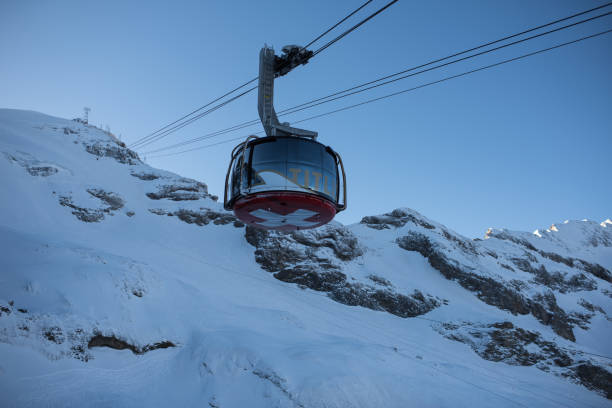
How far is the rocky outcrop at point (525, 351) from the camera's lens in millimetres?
33312

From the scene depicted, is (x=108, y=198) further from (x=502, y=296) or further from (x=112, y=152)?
(x=502, y=296)

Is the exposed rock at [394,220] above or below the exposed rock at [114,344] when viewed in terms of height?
above

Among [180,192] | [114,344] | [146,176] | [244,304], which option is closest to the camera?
[114,344]

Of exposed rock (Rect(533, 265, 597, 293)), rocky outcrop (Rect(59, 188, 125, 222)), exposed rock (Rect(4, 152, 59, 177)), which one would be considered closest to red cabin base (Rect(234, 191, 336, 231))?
rocky outcrop (Rect(59, 188, 125, 222))

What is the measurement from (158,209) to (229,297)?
2771 cm

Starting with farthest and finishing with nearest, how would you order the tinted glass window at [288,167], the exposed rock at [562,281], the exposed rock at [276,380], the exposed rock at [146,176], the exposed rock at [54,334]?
the exposed rock at [562,281] → the exposed rock at [146,176] → the exposed rock at [276,380] → the exposed rock at [54,334] → the tinted glass window at [288,167]

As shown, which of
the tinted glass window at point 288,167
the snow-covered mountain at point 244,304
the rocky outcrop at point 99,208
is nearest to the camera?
the tinted glass window at point 288,167

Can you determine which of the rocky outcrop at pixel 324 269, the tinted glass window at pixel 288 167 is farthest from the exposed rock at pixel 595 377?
the tinted glass window at pixel 288 167

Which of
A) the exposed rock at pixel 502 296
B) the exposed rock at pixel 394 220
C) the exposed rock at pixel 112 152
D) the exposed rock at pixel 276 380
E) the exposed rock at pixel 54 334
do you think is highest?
the exposed rock at pixel 112 152

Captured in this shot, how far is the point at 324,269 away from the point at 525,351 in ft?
74.3

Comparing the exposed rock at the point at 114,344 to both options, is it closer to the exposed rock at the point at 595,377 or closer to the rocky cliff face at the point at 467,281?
the rocky cliff face at the point at 467,281

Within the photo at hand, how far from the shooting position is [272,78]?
28.4ft

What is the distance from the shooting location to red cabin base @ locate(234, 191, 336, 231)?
781cm

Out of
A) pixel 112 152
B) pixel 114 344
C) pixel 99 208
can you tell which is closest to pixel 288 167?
pixel 114 344
